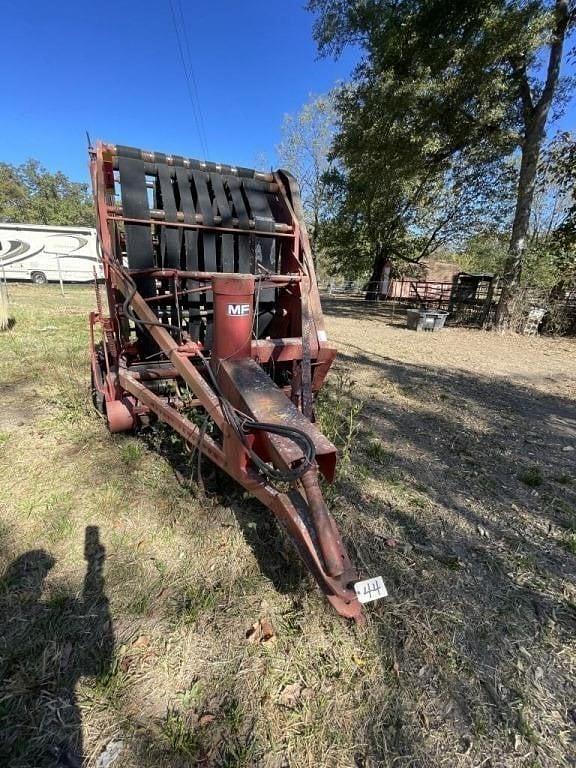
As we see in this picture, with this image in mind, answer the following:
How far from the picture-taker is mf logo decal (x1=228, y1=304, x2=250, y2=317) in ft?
7.18

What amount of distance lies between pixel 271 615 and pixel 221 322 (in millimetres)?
1606

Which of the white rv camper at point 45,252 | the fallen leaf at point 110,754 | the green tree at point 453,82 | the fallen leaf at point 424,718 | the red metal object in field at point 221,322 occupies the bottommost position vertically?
the fallen leaf at point 424,718

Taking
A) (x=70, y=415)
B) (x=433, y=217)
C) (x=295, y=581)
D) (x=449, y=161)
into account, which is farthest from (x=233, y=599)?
(x=433, y=217)

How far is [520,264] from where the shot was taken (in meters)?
11.2

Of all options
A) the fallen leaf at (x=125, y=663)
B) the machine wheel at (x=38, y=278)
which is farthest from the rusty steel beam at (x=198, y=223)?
the machine wheel at (x=38, y=278)

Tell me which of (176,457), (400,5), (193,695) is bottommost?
(193,695)

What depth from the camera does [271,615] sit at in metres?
1.89

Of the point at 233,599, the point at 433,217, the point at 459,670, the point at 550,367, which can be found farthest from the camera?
the point at 433,217

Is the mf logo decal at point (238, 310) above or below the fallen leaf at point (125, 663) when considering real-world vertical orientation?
above

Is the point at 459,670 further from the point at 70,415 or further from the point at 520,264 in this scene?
the point at 520,264

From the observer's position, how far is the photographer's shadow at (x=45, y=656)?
1.39 metres

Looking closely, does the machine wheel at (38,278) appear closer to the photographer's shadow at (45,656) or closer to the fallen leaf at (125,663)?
the photographer's shadow at (45,656)

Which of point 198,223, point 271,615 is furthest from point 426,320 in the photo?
point 271,615

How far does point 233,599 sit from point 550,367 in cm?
826
